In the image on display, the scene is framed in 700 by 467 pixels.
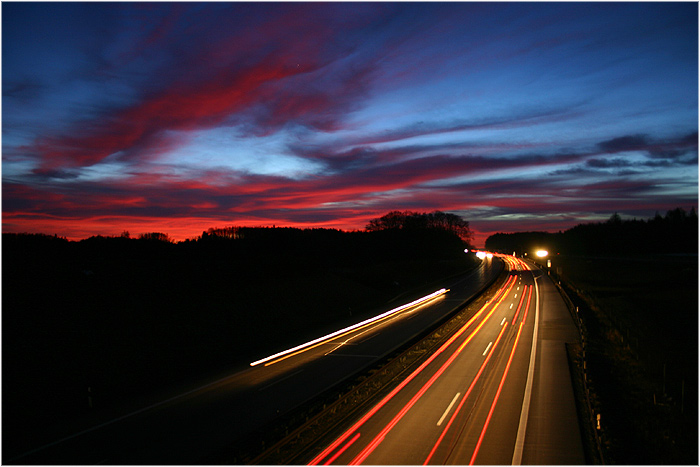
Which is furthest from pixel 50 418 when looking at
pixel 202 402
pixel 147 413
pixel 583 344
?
pixel 583 344

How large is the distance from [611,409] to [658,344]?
1321 cm

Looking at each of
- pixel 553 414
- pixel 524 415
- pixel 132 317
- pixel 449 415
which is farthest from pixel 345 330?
pixel 553 414

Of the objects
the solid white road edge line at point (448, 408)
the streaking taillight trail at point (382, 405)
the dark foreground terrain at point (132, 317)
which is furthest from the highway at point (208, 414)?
the solid white road edge line at point (448, 408)

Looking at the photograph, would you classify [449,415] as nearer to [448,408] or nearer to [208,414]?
[448,408]

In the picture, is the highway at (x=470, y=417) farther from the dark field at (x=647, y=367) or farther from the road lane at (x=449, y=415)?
the dark field at (x=647, y=367)

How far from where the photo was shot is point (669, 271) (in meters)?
50.5

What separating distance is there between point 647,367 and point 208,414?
21240mm

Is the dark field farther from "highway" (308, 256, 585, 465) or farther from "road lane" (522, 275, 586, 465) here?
"highway" (308, 256, 585, 465)

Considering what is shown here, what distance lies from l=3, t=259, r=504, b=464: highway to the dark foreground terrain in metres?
1.37

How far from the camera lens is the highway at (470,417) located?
11562mm

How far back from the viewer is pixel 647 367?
781 inches

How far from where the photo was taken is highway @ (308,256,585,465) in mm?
11562

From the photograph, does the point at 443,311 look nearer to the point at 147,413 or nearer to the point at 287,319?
the point at 287,319

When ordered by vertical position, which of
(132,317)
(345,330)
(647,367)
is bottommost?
(647,367)
